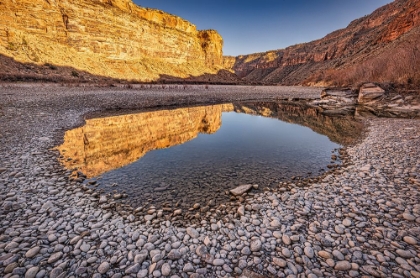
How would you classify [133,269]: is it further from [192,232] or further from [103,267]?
[192,232]

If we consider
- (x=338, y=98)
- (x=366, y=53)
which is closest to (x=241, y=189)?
(x=338, y=98)

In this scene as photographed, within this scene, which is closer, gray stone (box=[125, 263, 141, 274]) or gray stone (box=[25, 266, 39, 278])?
gray stone (box=[25, 266, 39, 278])

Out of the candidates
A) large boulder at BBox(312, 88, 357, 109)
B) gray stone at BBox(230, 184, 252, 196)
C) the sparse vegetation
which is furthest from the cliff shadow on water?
the sparse vegetation

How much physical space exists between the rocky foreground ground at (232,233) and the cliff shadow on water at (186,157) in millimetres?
800

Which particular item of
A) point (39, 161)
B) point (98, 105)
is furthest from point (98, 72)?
point (39, 161)

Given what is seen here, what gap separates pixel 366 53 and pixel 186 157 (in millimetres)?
85883

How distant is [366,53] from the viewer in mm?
69688

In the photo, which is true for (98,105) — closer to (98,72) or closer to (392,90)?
(392,90)

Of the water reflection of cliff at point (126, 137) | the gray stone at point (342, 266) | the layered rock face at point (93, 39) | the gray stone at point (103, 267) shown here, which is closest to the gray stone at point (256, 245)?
the gray stone at point (342, 266)

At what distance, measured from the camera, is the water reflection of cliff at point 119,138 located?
732cm

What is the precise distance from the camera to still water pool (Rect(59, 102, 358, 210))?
5.76 m

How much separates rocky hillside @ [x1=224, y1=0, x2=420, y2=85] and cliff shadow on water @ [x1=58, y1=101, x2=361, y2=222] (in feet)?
62.1

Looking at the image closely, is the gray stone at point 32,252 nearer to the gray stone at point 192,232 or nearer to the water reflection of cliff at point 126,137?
the gray stone at point 192,232

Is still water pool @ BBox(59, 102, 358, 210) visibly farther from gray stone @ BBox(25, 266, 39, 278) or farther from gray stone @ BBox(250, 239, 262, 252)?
gray stone @ BBox(25, 266, 39, 278)
